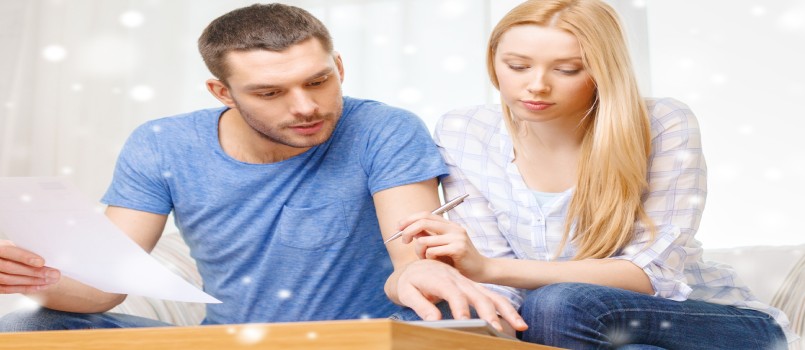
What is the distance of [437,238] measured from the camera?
1004mm

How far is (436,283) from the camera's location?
95cm

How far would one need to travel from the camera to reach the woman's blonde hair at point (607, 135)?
1174 millimetres

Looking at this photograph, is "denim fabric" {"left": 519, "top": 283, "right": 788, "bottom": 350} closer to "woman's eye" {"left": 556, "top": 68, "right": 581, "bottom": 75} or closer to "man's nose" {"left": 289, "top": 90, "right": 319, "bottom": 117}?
"woman's eye" {"left": 556, "top": 68, "right": 581, "bottom": 75}

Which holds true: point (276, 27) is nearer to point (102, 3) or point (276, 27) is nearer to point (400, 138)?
point (400, 138)

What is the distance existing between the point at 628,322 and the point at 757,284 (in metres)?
0.64

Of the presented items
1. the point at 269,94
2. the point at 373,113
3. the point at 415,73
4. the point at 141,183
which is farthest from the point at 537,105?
the point at 415,73

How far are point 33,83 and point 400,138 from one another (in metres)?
1.55

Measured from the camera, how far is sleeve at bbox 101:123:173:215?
136cm

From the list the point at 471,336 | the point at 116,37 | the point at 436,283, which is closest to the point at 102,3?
the point at 116,37

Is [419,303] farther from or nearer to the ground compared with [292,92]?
nearer to the ground

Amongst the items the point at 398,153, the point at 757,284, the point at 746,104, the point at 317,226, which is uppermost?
the point at 398,153

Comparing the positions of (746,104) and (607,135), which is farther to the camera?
(746,104)

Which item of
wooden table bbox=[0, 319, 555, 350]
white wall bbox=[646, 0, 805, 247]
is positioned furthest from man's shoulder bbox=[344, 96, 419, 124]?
white wall bbox=[646, 0, 805, 247]

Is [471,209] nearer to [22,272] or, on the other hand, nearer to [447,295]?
[447,295]
